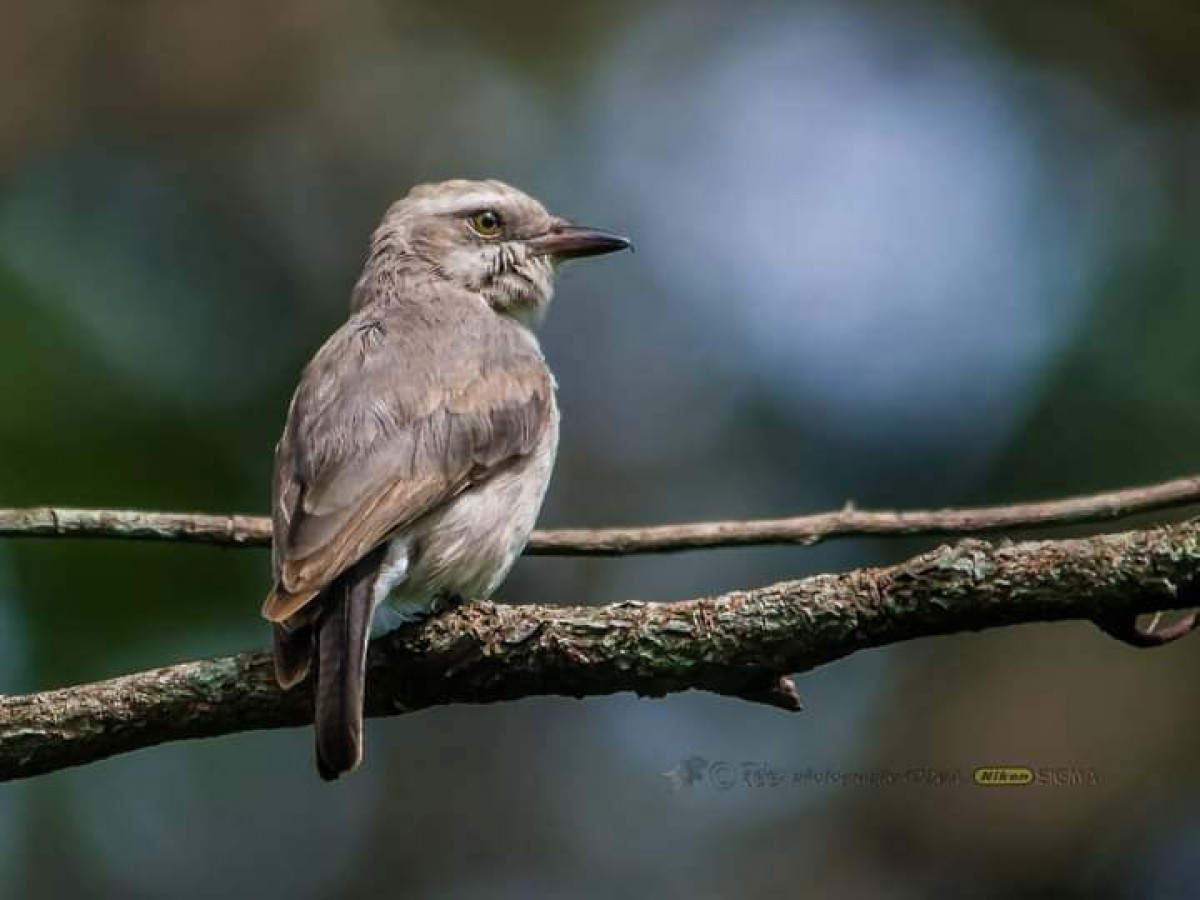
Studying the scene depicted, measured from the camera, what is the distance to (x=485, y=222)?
7266 mm

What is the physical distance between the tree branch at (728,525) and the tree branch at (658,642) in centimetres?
102

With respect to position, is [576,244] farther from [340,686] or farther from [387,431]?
[340,686]

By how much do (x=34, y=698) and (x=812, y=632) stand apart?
2.14 m

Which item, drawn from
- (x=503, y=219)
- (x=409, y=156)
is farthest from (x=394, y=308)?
(x=409, y=156)

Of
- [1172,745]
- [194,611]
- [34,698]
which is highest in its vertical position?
[34,698]

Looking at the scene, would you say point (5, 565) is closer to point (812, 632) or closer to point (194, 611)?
point (194, 611)

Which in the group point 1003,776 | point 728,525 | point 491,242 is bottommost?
point 1003,776

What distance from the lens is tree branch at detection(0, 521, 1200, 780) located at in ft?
13.2

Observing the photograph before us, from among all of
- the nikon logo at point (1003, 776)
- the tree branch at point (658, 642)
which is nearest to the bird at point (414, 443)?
the tree branch at point (658, 642)

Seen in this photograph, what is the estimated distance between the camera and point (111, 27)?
11734 mm

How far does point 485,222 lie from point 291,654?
9.59 ft

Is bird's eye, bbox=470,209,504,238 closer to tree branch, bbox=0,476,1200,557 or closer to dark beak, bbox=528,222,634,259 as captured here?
dark beak, bbox=528,222,634,259

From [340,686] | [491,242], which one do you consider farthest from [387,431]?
[491,242]

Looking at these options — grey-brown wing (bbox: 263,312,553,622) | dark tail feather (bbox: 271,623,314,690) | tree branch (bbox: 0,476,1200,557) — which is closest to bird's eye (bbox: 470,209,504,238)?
grey-brown wing (bbox: 263,312,553,622)
